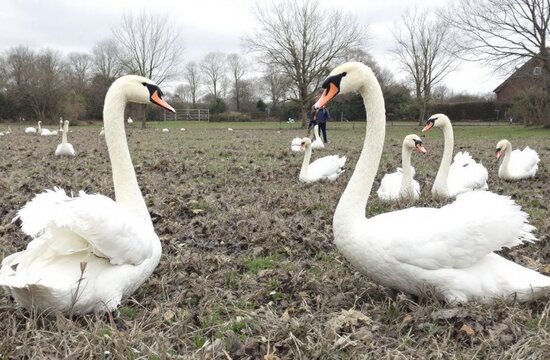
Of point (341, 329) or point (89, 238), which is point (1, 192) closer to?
point (89, 238)

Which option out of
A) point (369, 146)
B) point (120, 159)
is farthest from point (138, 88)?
point (369, 146)

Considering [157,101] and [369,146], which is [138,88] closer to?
[157,101]

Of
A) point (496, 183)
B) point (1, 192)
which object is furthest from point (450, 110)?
point (1, 192)

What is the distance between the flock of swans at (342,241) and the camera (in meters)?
2.86

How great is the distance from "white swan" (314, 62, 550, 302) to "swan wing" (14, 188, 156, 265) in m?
1.36

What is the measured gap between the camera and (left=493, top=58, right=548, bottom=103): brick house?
35.7 m

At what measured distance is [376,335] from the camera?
9.69 feet

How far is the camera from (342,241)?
11.2 ft

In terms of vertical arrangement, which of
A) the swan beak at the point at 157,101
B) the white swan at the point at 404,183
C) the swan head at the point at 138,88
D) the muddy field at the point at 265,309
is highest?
the swan head at the point at 138,88

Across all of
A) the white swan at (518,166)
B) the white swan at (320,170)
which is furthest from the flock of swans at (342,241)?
the white swan at (518,166)

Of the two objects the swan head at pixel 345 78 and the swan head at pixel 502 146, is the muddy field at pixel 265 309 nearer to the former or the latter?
the swan head at pixel 345 78

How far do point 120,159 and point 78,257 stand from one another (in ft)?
2.97

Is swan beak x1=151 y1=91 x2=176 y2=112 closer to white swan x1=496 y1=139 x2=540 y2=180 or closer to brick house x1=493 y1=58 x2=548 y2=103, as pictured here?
white swan x1=496 y1=139 x2=540 y2=180

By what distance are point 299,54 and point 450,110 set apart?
20.9 m
